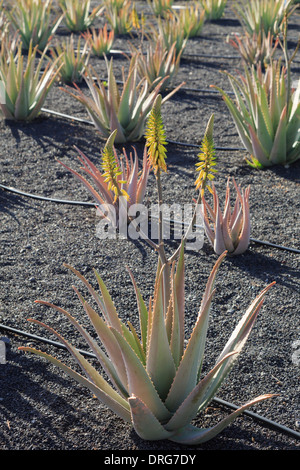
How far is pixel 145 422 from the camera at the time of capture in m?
1.49

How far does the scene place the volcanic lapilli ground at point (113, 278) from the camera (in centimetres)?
172

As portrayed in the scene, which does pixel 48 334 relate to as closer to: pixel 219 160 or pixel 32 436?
pixel 32 436

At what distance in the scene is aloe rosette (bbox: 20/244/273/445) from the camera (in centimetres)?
145

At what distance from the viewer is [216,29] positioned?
23.5 ft

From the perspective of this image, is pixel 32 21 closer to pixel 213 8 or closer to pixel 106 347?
pixel 213 8

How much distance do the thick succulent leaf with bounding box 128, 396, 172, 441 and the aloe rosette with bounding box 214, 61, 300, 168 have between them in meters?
2.19

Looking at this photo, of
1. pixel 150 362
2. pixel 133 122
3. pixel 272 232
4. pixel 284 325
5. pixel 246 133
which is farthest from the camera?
pixel 133 122

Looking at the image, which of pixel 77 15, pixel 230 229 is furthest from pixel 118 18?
pixel 230 229

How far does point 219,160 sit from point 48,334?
195 centimetres

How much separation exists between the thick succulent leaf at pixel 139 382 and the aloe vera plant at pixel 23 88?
3.03 m

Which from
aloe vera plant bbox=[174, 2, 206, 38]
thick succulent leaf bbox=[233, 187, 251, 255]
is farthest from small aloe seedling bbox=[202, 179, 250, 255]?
aloe vera plant bbox=[174, 2, 206, 38]

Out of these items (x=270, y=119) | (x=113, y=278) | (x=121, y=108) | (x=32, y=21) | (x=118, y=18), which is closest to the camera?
(x=113, y=278)

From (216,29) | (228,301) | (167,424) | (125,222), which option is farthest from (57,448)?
(216,29)

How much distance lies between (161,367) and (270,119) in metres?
2.22
